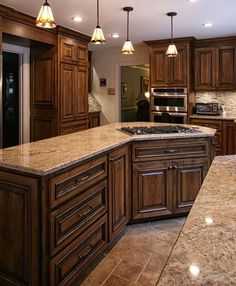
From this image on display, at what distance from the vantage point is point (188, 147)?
3074 millimetres

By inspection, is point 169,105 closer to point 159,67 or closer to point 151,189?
point 159,67

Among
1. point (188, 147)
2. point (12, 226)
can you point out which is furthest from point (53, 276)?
point (188, 147)

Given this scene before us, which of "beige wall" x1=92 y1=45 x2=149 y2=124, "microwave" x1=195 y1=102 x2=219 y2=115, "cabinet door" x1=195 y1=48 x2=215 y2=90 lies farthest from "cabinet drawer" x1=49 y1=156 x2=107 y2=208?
"beige wall" x1=92 y1=45 x2=149 y2=124

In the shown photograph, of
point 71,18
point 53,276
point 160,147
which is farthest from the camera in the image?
point 71,18

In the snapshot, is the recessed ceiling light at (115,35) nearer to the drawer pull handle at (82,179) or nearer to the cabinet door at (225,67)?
the cabinet door at (225,67)

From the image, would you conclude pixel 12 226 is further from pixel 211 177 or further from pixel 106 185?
pixel 211 177

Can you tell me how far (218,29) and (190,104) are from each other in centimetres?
142

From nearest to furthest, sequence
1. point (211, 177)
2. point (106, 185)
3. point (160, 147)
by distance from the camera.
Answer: point (211, 177), point (106, 185), point (160, 147)

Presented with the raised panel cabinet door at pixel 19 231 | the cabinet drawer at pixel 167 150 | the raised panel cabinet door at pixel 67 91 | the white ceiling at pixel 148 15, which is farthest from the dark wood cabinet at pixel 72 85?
the raised panel cabinet door at pixel 19 231

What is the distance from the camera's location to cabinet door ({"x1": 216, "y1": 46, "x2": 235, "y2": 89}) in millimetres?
5527

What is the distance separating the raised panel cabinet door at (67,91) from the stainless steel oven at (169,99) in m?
1.71

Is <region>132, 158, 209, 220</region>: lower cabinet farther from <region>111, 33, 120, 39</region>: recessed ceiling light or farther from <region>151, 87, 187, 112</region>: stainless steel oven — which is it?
<region>111, 33, 120, 39</region>: recessed ceiling light

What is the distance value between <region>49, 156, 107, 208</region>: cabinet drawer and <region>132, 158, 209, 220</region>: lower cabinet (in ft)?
2.33

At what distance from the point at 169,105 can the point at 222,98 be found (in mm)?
1111
